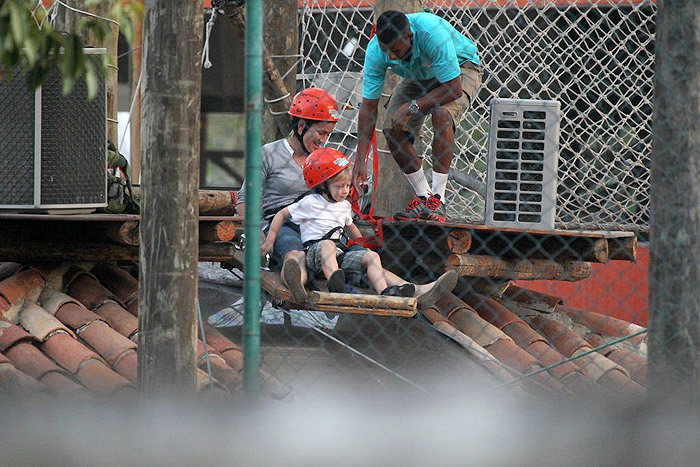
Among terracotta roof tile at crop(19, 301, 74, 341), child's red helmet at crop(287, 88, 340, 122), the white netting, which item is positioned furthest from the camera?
the white netting

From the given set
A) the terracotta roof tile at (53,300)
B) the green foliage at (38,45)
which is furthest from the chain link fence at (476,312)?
the green foliage at (38,45)

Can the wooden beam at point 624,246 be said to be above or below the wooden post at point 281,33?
below

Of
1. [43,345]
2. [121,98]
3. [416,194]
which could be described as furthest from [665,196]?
[121,98]

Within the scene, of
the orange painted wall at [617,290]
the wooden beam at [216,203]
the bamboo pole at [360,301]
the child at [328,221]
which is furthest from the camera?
the orange painted wall at [617,290]

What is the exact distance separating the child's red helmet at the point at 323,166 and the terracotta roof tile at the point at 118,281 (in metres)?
1.14

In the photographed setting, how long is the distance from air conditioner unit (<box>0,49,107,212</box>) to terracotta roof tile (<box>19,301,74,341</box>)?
0.49 meters

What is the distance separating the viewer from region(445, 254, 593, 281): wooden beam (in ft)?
18.4

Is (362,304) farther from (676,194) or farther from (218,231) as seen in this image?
(676,194)

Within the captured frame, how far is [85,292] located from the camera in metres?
5.34

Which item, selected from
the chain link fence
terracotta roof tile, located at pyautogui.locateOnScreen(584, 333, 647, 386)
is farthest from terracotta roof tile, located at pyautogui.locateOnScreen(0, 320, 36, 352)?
terracotta roof tile, located at pyautogui.locateOnScreen(584, 333, 647, 386)

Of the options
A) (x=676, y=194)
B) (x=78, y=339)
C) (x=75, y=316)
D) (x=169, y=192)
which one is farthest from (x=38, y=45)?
(x=75, y=316)

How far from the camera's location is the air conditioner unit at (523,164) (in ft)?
18.1

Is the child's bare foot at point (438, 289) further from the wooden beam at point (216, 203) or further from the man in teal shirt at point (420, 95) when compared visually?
the wooden beam at point (216, 203)

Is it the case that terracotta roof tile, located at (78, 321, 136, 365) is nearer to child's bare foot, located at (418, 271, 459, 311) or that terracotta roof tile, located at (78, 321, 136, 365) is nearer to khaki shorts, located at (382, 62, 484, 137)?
child's bare foot, located at (418, 271, 459, 311)
